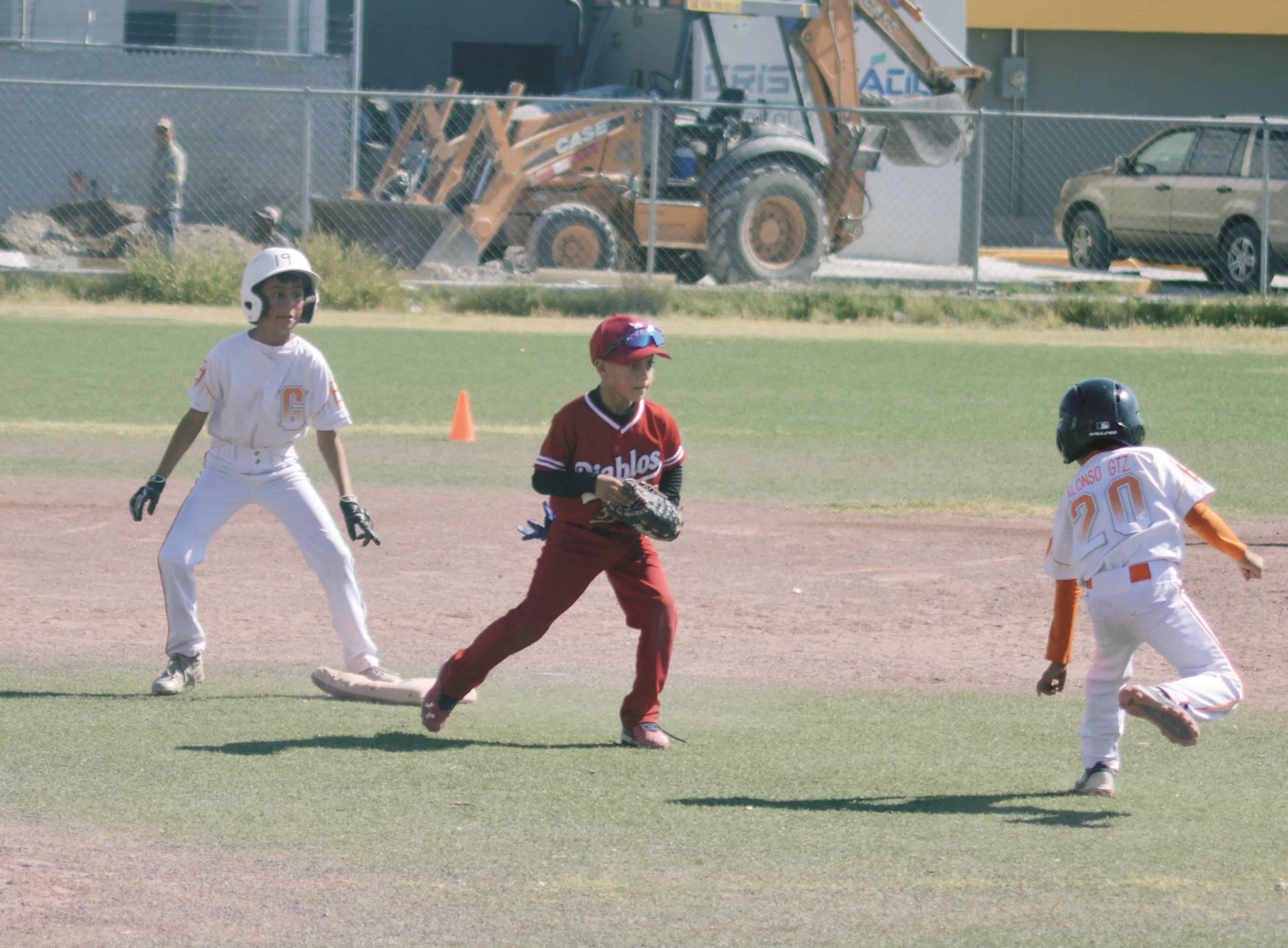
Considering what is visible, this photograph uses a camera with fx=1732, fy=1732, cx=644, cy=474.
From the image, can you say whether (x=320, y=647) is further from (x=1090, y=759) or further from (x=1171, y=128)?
(x=1171, y=128)

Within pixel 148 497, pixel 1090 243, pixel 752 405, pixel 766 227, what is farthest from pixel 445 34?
pixel 148 497

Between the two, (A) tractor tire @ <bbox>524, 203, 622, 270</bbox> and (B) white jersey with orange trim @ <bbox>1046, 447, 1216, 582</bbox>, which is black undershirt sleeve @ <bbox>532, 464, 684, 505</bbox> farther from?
(A) tractor tire @ <bbox>524, 203, 622, 270</bbox>

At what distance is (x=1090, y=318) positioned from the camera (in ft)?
68.5

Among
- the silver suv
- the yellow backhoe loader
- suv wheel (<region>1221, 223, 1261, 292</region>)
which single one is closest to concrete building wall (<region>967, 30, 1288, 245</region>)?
the silver suv

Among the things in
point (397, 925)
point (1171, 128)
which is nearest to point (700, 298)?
point (1171, 128)

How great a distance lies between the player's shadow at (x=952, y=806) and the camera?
509cm

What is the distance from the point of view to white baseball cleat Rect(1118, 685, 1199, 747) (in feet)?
15.7

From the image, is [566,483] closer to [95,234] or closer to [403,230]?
[403,230]

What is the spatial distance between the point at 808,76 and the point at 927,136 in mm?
2106

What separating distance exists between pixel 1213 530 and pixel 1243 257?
1793cm

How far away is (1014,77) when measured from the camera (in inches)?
1254

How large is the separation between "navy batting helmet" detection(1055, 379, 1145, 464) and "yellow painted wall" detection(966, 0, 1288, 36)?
27076 mm

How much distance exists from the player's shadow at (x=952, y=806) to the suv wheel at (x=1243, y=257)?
17824 millimetres

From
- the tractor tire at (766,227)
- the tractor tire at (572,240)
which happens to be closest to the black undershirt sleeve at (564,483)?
the tractor tire at (572,240)
